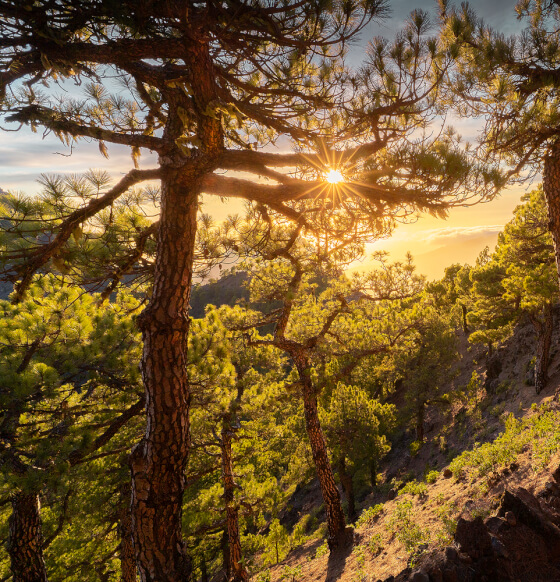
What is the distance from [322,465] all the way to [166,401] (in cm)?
599

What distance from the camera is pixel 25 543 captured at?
5.19 metres

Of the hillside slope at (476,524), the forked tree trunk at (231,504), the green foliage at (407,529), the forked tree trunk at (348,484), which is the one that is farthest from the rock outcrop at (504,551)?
the forked tree trunk at (348,484)

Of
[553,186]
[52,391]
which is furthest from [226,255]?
[553,186]

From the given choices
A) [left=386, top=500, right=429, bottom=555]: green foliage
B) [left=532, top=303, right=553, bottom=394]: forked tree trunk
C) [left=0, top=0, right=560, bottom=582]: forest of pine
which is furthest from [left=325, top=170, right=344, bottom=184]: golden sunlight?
[left=532, top=303, right=553, bottom=394]: forked tree trunk

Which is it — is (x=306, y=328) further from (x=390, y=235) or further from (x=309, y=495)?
(x=309, y=495)

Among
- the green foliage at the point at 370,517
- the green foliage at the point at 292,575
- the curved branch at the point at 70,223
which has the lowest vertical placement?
the green foliage at the point at 292,575

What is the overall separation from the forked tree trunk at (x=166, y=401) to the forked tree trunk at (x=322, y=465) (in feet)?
15.6

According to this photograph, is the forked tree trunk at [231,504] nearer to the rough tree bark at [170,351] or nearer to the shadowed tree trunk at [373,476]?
the rough tree bark at [170,351]

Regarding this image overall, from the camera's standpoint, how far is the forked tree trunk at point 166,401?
9.18 ft

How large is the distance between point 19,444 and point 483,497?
7.17 meters

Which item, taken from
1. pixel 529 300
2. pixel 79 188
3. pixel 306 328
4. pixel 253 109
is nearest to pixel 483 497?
pixel 306 328

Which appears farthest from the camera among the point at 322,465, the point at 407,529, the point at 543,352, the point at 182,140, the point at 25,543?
the point at 543,352

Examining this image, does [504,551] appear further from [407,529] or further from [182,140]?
[182,140]

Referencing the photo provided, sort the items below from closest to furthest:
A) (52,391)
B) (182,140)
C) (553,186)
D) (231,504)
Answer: (182,140)
(52,391)
(553,186)
(231,504)
